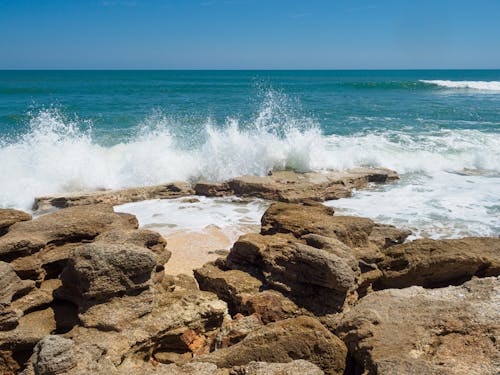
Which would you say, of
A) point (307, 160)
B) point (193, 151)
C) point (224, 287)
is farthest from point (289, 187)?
point (224, 287)

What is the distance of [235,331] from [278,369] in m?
0.79

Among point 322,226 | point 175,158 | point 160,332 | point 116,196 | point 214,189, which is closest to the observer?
point 160,332

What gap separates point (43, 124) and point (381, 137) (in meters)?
9.99

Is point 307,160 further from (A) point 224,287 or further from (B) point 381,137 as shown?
(A) point 224,287

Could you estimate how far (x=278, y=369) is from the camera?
94.4 inches

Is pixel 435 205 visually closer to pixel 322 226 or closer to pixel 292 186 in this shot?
pixel 292 186

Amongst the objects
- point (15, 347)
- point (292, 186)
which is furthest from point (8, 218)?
point (292, 186)

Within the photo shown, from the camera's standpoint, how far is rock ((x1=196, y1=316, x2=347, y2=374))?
8.89ft

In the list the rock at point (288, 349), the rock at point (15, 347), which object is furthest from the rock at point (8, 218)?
the rock at point (288, 349)

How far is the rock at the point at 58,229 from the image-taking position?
12.9 ft

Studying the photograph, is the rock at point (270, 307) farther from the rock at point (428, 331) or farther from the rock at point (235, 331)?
the rock at point (428, 331)

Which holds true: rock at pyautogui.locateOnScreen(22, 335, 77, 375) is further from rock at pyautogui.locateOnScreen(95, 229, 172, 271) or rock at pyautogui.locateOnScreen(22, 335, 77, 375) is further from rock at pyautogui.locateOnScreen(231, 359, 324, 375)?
rock at pyautogui.locateOnScreen(95, 229, 172, 271)

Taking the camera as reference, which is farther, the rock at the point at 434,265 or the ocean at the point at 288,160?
the ocean at the point at 288,160

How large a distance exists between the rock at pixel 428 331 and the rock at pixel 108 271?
57.1 inches
